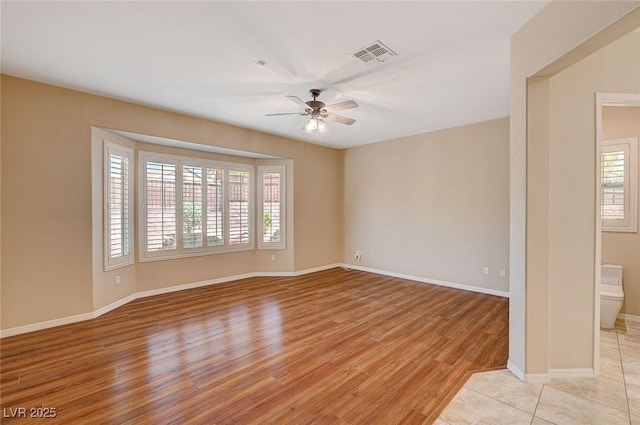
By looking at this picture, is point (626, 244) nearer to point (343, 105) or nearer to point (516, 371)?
point (516, 371)

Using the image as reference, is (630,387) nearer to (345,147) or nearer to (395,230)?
(395,230)

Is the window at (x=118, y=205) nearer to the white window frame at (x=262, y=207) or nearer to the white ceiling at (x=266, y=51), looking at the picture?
the white ceiling at (x=266, y=51)

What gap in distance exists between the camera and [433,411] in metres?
1.95

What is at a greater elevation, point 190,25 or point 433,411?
point 190,25

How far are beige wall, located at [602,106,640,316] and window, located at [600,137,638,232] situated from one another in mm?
91

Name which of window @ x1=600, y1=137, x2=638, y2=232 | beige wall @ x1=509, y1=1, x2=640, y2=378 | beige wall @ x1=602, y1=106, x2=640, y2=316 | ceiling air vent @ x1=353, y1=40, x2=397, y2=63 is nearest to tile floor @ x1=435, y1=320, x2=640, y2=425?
beige wall @ x1=509, y1=1, x2=640, y2=378

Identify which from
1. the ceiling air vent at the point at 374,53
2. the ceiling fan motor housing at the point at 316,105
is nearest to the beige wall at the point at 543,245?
the ceiling air vent at the point at 374,53

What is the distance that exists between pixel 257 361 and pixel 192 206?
3.31m

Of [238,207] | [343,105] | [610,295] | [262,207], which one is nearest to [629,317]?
[610,295]

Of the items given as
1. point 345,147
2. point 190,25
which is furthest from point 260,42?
point 345,147

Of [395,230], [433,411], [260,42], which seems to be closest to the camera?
[433,411]

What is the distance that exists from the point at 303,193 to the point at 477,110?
3519 mm

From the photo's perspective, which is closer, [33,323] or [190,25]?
[190,25]

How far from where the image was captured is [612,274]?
3393 millimetres
